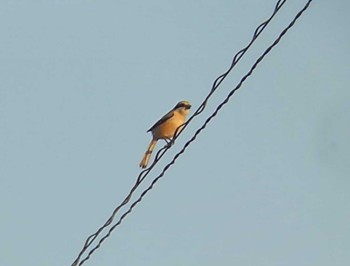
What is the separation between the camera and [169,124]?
12.2 meters

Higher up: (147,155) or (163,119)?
(163,119)

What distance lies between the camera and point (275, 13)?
6645mm

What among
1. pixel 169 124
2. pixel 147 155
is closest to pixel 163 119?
pixel 169 124

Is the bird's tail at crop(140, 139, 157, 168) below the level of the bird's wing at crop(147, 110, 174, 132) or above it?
below

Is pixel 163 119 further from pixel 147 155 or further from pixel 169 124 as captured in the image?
pixel 147 155

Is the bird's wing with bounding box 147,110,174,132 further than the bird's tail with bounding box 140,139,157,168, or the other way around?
the bird's wing with bounding box 147,110,174,132

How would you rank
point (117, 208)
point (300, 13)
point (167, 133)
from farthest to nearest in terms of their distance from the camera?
point (167, 133), point (117, 208), point (300, 13)

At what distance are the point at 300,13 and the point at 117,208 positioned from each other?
7.91ft

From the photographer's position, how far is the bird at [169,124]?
12.2 m

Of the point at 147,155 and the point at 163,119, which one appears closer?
the point at 147,155

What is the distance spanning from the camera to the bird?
1223cm

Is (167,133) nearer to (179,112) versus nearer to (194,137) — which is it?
(179,112)

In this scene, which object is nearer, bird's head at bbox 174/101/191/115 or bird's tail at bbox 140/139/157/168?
bird's tail at bbox 140/139/157/168

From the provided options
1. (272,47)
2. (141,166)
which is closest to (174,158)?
(272,47)
